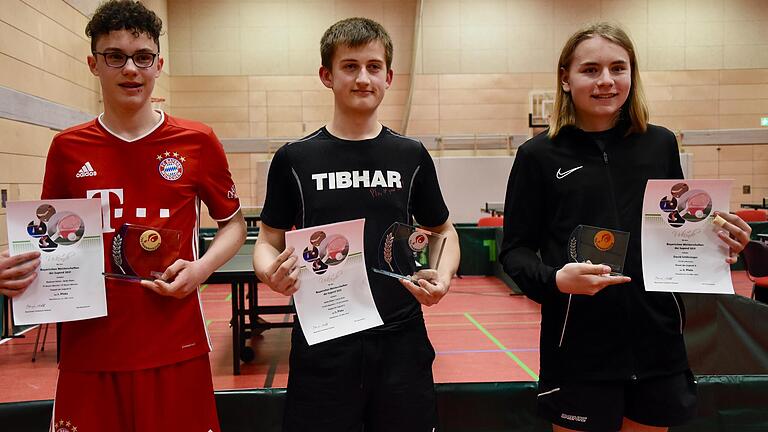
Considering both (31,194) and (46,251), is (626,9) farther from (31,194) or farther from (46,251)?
(46,251)

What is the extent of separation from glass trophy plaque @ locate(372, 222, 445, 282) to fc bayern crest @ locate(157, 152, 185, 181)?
27.3 inches

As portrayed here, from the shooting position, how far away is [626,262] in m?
1.71

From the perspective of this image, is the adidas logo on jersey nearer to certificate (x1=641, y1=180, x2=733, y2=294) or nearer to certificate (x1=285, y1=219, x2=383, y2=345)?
certificate (x1=285, y1=219, x2=383, y2=345)

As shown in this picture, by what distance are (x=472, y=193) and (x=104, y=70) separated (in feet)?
40.7

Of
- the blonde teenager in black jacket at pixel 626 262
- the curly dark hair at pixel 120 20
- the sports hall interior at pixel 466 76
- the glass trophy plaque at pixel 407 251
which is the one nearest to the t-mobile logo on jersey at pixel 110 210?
the curly dark hair at pixel 120 20

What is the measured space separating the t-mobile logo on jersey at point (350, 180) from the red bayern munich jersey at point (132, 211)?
42 centimetres

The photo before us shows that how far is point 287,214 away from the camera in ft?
5.98

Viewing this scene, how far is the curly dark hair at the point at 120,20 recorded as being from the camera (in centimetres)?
172

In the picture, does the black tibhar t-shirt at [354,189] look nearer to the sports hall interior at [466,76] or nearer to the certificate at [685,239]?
the certificate at [685,239]

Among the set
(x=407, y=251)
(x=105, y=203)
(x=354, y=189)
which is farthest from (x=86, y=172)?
(x=407, y=251)

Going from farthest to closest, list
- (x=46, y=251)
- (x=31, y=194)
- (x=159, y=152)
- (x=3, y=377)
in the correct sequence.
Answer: (x=31, y=194)
(x=3, y=377)
(x=159, y=152)
(x=46, y=251)

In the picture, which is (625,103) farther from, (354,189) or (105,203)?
(105,203)

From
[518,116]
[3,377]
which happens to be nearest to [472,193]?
[518,116]

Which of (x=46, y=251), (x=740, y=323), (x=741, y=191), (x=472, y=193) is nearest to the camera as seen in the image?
(x=46, y=251)
